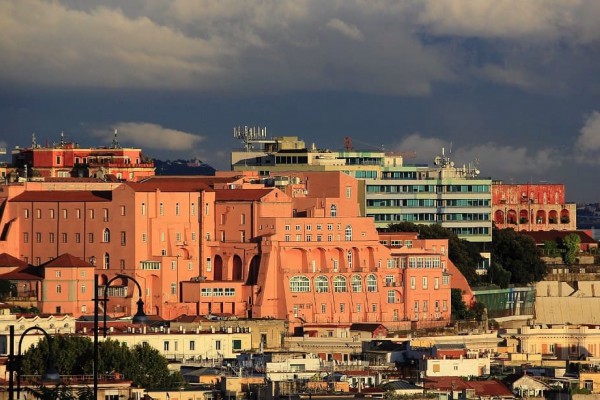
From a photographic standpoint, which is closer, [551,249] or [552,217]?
[551,249]

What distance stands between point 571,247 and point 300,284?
39073 millimetres

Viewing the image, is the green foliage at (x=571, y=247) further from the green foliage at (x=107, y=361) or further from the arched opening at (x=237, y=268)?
the green foliage at (x=107, y=361)

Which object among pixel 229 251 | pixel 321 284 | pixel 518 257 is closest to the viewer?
pixel 229 251

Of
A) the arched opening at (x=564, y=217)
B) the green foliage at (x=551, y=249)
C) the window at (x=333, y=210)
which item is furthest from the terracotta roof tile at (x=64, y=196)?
the arched opening at (x=564, y=217)

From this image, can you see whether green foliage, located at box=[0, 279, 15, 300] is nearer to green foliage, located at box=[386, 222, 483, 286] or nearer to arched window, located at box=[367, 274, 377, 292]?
arched window, located at box=[367, 274, 377, 292]

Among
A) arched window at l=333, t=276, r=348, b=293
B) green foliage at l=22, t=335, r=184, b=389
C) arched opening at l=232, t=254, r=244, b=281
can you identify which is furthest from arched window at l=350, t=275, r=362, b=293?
green foliage at l=22, t=335, r=184, b=389

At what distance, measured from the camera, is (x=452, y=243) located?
488 feet

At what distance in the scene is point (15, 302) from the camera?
4914 inches

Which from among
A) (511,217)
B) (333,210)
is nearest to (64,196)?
(333,210)

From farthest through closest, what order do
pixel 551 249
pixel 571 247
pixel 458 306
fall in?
1. pixel 571 247
2. pixel 551 249
3. pixel 458 306

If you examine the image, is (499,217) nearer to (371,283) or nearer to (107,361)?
(371,283)

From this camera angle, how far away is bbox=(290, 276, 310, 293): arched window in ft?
435

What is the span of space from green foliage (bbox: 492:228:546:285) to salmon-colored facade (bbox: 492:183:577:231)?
2066 centimetres

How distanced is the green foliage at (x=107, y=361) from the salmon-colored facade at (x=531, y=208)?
266 ft
